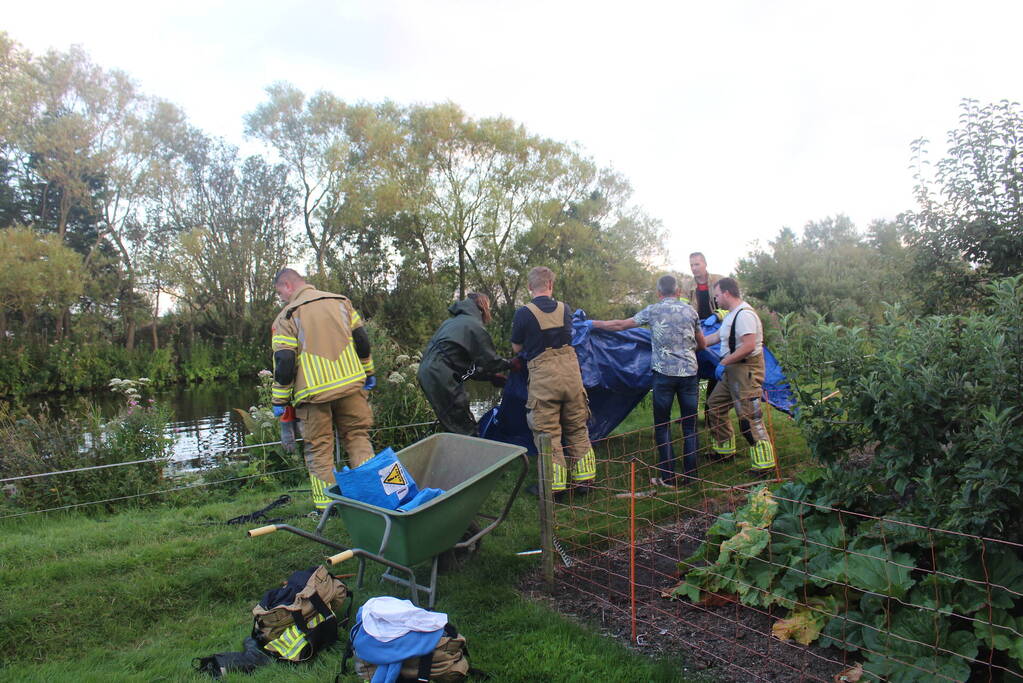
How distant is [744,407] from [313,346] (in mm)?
3487

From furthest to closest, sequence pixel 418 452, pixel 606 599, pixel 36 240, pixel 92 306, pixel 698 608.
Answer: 1. pixel 92 306
2. pixel 36 240
3. pixel 418 452
4. pixel 606 599
5. pixel 698 608

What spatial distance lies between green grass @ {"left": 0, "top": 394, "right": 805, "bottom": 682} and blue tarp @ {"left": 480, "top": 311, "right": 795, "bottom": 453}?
1.11 metres

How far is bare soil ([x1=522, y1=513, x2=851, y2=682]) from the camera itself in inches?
112

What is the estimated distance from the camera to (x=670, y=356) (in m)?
5.52

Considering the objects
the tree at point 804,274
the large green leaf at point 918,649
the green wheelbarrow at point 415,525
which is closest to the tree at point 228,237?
the tree at point 804,274

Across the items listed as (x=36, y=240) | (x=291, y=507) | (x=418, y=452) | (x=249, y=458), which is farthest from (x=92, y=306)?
(x=418, y=452)

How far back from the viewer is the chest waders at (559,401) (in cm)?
521

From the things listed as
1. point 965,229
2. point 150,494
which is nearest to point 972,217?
point 965,229

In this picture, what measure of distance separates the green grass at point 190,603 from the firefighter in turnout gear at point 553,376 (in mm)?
434

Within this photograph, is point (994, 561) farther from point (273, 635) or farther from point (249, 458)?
point (249, 458)

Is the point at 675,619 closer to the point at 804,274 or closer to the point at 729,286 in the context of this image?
the point at 729,286

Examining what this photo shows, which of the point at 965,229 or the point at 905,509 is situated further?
the point at 965,229

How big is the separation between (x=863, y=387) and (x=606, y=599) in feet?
5.65

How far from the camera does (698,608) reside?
338 cm
